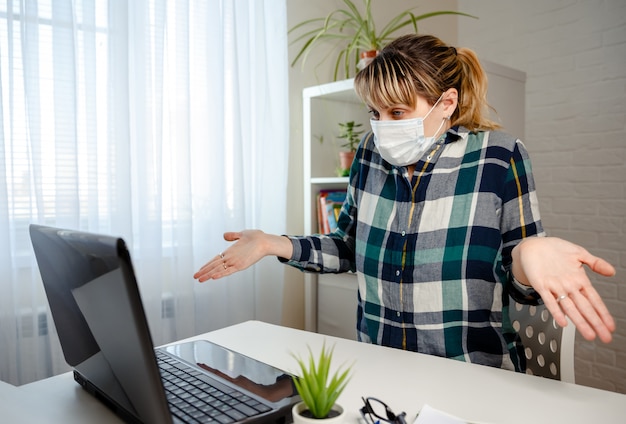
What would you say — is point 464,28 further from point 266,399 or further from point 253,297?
point 266,399

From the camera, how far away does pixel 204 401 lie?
77 cm

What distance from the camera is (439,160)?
1.35 metres

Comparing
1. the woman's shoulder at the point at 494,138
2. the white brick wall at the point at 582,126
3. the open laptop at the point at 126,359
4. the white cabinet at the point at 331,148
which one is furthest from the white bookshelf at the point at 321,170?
the open laptop at the point at 126,359

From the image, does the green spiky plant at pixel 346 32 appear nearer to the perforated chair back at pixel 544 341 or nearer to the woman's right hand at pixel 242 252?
the woman's right hand at pixel 242 252

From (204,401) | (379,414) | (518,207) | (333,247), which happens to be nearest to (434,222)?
(518,207)

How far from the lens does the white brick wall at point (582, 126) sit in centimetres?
253

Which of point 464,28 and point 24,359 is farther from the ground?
point 464,28

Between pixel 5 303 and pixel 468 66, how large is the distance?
161cm

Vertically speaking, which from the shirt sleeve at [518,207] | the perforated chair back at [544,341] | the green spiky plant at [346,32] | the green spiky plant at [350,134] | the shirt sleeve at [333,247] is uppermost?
the green spiky plant at [346,32]

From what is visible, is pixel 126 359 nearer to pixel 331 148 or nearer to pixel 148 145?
pixel 148 145

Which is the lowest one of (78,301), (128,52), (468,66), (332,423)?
(332,423)

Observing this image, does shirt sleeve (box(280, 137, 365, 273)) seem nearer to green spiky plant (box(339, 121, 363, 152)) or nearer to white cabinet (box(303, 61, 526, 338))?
white cabinet (box(303, 61, 526, 338))

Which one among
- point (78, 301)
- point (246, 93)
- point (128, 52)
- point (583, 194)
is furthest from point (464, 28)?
point (78, 301)

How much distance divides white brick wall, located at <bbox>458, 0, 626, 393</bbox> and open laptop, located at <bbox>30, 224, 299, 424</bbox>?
225 cm
